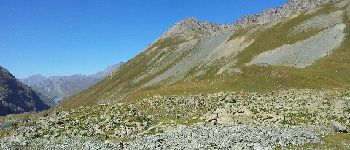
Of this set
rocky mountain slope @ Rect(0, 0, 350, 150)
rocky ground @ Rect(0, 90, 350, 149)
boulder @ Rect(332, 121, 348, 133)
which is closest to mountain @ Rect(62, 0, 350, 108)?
rocky mountain slope @ Rect(0, 0, 350, 150)

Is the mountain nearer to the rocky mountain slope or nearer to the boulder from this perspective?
the rocky mountain slope

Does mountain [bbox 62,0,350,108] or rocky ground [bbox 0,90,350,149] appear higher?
mountain [bbox 62,0,350,108]

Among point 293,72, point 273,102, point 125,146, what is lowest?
point 125,146

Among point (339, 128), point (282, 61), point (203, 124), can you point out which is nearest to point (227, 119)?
point (203, 124)

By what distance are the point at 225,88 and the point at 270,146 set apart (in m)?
48.2

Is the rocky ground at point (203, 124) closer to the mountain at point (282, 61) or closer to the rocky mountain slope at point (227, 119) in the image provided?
the rocky mountain slope at point (227, 119)

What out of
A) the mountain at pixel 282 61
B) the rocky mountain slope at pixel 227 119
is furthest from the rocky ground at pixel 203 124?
the mountain at pixel 282 61

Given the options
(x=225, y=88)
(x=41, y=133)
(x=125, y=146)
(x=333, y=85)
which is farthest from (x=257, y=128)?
(x=333, y=85)

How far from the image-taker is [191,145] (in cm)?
4216

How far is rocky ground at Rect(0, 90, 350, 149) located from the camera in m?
43.9

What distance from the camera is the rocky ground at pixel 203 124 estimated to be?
4394 centimetres

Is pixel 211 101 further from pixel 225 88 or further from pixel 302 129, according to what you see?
pixel 302 129

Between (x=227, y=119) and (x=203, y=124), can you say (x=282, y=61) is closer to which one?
(x=227, y=119)

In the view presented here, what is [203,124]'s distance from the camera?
179 ft
